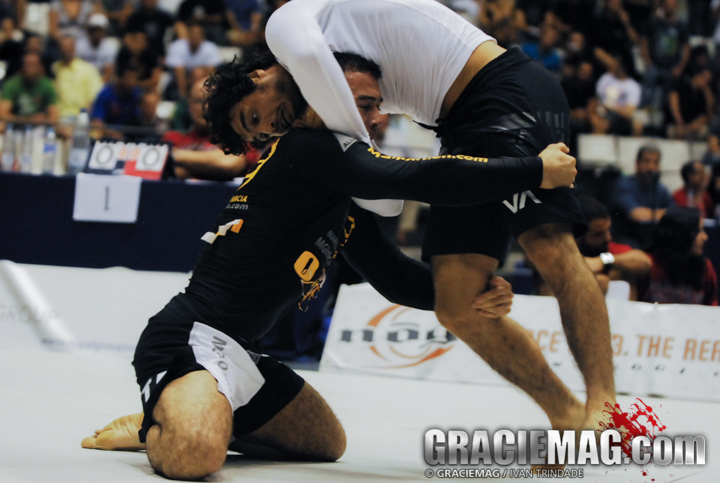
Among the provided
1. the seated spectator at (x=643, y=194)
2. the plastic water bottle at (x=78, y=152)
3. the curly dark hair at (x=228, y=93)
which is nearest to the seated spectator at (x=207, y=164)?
the plastic water bottle at (x=78, y=152)

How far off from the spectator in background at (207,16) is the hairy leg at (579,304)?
8.16 meters

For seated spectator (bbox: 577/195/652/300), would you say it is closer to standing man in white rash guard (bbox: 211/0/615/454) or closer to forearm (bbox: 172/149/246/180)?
forearm (bbox: 172/149/246/180)

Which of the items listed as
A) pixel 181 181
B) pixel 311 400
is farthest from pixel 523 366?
pixel 181 181

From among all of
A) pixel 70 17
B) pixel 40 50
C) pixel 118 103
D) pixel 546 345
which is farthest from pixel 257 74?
pixel 70 17

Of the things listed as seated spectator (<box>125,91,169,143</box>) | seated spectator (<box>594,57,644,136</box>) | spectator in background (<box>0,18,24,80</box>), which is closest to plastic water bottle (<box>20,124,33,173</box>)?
seated spectator (<box>125,91,169,143</box>)

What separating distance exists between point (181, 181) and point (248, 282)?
306cm

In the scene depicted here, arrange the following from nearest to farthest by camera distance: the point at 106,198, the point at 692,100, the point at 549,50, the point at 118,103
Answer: the point at 106,198 < the point at 118,103 < the point at 692,100 < the point at 549,50

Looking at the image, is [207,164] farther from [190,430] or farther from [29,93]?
[190,430]

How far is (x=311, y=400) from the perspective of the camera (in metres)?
2.71

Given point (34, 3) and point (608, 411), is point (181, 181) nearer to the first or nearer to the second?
point (608, 411)

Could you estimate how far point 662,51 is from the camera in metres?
9.62

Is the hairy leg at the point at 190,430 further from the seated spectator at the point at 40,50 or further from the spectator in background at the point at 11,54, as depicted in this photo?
the spectator in background at the point at 11,54

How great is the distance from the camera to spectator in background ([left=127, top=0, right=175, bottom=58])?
9987mm

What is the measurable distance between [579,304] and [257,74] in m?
1.15
